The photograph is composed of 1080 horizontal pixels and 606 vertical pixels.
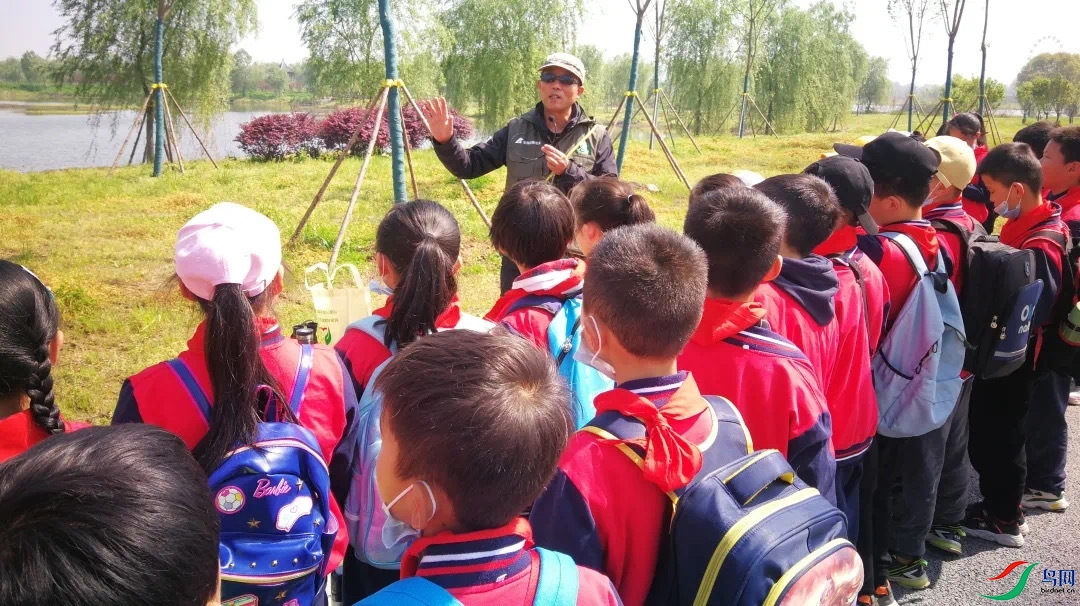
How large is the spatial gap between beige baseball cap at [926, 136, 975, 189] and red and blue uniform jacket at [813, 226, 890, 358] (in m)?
0.71

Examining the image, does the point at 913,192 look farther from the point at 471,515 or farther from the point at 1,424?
the point at 1,424

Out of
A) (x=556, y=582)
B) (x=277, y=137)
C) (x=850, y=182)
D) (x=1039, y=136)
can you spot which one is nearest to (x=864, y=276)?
(x=850, y=182)

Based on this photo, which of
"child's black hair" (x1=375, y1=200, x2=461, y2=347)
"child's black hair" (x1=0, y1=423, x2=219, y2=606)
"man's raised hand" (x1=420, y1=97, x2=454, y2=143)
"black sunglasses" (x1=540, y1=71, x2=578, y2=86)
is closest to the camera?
"child's black hair" (x1=0, y1=423, x2=219, y2=606)

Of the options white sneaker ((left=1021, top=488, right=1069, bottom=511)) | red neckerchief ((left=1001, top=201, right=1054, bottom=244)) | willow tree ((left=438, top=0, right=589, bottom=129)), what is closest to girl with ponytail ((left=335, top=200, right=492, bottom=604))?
→ red neckerchief ((left=1001, top=201, right=1054, bottom=244))

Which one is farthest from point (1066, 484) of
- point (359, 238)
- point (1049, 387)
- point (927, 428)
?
point (359, 238)

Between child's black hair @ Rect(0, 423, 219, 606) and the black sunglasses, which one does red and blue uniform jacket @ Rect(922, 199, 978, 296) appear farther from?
child's black hair @ Rect(0, 423, 219, 606)

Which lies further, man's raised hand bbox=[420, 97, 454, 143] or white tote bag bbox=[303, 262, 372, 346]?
man's raised hand bbox=[420, 97, 454, 143]

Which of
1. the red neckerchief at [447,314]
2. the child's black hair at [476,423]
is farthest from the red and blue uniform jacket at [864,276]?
the child's black hair at [476,423]

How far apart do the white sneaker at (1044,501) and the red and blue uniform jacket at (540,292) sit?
2.43 m

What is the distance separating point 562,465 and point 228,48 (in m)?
15.2

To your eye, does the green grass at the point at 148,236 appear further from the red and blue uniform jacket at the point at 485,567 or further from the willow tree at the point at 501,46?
the willow tree at the point at 501,46

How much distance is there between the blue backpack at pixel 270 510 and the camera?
4.32 ft

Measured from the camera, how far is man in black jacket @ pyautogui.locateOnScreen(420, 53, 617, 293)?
3582mm

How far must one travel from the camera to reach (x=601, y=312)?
1375 mm
